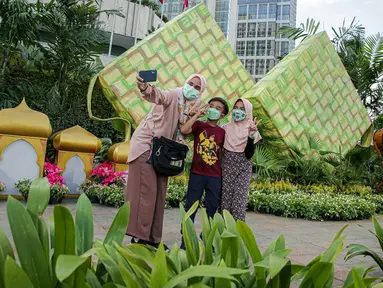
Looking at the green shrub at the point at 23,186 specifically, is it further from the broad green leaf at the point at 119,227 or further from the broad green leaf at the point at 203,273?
the broad green leaf at the point at 203,273

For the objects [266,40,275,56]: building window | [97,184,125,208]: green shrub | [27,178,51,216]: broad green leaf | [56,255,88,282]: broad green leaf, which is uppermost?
[266,40,275,56]: building window

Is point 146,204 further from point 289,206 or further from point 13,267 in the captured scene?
point 289,206

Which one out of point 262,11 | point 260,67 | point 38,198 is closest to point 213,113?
point 38,198

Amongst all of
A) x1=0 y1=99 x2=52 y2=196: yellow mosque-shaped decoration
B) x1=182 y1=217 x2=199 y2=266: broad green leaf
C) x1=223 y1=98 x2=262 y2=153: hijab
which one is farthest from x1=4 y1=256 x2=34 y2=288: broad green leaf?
x1=0 y1=99 x2=52 y2=196: yellow mosque-shaped decoration

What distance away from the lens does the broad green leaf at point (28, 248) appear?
0.88 m

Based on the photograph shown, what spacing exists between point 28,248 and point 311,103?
7.00 meters

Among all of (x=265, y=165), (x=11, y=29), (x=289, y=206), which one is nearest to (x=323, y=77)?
(x=265, y=165)

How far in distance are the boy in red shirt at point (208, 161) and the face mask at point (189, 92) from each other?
12cm

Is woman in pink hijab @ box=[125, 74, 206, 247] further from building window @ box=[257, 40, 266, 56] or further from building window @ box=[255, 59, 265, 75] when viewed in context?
building window @ box=[257, 40, 266, 56]

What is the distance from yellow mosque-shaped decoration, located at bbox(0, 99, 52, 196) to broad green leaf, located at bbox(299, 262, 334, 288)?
408 centimetres

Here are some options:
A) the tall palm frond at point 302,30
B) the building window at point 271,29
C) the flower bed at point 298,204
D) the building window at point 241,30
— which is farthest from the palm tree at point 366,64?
the building window at point 241,30

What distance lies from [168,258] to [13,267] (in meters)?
0.46

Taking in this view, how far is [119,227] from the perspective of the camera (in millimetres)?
1100

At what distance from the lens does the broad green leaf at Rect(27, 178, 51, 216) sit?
3.34ft
